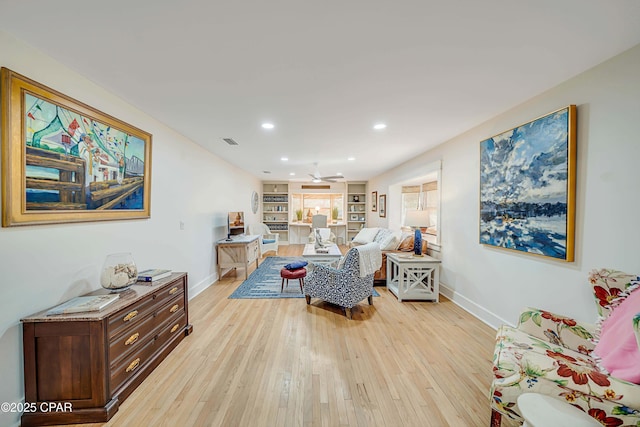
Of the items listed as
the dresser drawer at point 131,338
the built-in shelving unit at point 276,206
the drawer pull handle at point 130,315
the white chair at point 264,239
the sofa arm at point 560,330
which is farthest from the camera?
the built-in shelving unit at point 276,206

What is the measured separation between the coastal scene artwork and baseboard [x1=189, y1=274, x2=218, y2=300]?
432 centimetres

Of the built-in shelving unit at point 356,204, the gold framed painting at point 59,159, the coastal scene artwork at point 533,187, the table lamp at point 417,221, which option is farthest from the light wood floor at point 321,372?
the built-in shelving unit at point 356,204

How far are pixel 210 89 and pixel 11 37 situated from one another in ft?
3.78

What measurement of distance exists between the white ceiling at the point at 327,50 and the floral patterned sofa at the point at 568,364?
161 cm

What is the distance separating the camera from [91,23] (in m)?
1.33

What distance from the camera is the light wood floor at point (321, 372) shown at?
1.59 metres

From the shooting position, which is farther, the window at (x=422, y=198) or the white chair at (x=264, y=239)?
the white chair at (x=264, y=239)

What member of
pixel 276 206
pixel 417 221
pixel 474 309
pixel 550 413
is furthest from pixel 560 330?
pixel 276 206

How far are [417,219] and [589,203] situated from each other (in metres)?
1.99

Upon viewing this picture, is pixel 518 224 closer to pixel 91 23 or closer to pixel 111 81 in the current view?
pixel 91 23

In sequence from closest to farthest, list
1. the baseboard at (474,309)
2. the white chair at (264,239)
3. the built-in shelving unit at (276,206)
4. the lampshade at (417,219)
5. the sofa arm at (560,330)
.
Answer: the sofa arm at (560,330), the baseboard at (474,309), the lampshade at (417,219), the white chair at (264,239), the built-in shelving unit at (276,206)

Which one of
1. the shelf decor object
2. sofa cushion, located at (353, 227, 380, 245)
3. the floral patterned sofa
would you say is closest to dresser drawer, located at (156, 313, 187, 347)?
the shelf decor object

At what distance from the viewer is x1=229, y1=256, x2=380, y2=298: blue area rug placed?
12.5ft

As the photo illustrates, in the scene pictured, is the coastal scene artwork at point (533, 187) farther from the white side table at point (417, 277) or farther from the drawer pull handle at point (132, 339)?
the drawer pull handle at point (132, 339)
